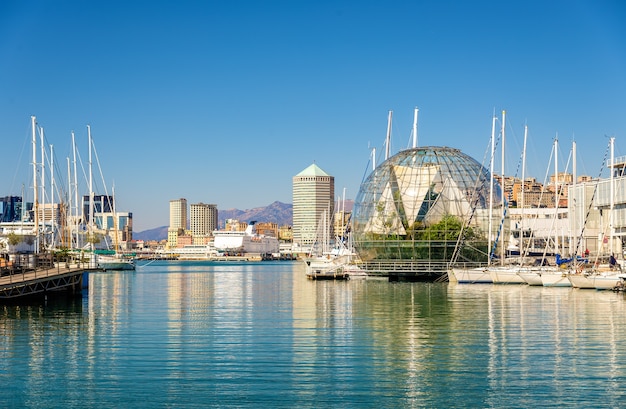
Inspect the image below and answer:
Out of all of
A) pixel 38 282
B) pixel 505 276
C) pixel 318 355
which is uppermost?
pixel 38 282

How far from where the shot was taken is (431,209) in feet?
294

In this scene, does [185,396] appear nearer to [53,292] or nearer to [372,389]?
[372,389]

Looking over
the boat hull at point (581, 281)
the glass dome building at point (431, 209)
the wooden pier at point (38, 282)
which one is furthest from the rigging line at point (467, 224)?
the wooden pier at point (38, 282)

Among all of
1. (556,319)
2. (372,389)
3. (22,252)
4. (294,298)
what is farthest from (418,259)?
(372,389)

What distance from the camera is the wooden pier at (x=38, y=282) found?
53.0m

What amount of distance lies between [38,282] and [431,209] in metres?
45.7

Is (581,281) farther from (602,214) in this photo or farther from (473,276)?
(602,214)

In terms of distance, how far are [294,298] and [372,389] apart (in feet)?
118

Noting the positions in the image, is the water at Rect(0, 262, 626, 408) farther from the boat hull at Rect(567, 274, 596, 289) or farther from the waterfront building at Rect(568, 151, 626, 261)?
the waterfront building at Rect(568, 151, 626, 261)

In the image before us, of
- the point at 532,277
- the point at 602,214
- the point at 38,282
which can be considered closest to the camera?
the point at 38,282

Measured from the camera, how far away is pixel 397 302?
54125 mm

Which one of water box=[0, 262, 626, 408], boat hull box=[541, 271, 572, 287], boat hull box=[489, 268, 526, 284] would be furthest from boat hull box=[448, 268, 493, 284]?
water box=[0, 262, 626, 408]

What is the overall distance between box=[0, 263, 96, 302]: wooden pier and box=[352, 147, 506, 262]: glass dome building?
37616mm

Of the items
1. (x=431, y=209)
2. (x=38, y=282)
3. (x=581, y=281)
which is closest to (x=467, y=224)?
(x=431, y=209)
